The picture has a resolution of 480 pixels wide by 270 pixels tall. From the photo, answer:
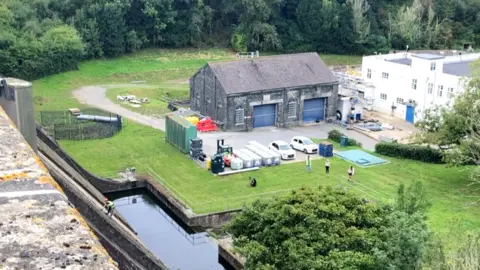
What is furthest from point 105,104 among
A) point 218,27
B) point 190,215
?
point 218,27

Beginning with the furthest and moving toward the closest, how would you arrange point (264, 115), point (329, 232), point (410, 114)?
point (410, 114), point (264, 115), point (329, 232)

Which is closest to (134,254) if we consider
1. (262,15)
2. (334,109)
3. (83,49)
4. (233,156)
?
(233,156)

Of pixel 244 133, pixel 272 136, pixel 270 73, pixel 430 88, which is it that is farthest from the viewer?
pixel 430 88

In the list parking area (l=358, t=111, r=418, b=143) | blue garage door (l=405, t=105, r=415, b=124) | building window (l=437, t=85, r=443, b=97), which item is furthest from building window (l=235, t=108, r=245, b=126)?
building window (l=437, t=85, r=443, b=97)

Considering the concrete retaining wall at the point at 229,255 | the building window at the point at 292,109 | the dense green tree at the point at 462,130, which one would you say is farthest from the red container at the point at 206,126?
the concrete retaining wall at the point at 229,255

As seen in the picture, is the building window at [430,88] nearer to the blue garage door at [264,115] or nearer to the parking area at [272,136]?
the parking area at [272,136]

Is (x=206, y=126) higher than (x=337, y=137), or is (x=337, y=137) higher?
(x=206, y=126)

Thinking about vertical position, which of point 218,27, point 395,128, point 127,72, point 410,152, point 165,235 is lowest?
point 165,235

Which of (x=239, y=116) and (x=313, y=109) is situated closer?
(x=239, y=116)

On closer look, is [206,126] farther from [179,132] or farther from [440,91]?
[440,91]
